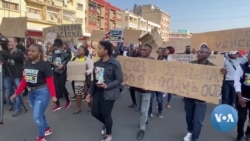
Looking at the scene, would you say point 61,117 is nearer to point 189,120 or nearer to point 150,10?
A: point 189,120

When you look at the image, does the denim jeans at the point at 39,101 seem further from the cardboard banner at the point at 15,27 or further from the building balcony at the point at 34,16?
the building balcony at the point at 34,16

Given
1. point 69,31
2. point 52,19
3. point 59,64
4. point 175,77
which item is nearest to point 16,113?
point 59,64

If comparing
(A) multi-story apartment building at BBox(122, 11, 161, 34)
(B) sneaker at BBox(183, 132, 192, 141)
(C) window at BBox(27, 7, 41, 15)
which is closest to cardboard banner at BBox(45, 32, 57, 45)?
(B) sneaker at BBox(183, 132, 192, 141)

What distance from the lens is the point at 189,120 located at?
4637 mm

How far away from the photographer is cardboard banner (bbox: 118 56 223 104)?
14.4 feet

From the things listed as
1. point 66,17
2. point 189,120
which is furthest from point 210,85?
point 66,17

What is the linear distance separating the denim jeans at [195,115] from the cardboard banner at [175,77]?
0.13 metres

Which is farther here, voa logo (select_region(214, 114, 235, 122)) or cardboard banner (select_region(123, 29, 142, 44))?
cardboard banner (select_region(123, 29, 142, 44))

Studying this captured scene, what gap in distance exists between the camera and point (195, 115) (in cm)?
437

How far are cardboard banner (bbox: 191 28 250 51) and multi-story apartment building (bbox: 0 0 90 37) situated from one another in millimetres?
25601

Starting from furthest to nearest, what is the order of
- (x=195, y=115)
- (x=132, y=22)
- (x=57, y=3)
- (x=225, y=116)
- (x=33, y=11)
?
1. (x=132, y=22)
2. (x=57, y=3)
3. (x=33, y=11)
4. (x=195, y=115)
5. (x=225, y=116)

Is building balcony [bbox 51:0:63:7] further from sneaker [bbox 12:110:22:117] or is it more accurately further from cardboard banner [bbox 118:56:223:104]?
cardboard banner [bbox 118:56:223:104]

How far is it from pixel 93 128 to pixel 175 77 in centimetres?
197

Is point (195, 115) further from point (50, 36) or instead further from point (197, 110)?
point (50, 36)
